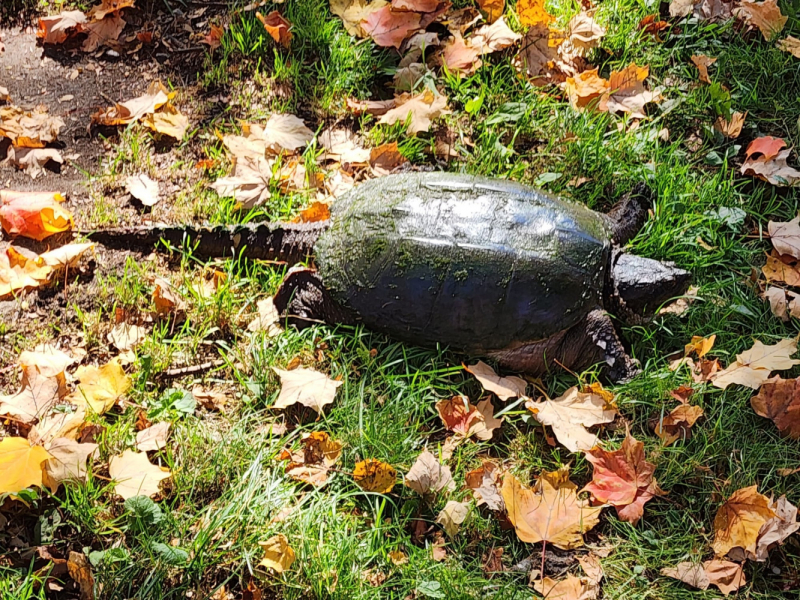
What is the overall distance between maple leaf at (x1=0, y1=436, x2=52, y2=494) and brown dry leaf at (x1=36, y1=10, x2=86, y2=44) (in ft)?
8.55

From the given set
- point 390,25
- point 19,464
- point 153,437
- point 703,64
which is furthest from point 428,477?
point 703,64

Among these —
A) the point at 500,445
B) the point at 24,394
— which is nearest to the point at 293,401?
the point at 500,445

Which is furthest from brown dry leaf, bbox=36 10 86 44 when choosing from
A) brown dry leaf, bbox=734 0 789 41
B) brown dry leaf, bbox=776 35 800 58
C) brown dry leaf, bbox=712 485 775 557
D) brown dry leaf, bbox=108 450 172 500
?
brown dry leaf, bbox=712 485 775 557

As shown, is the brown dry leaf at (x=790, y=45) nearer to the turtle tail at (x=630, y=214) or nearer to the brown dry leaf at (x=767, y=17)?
the brown dry leaf at (x=767, y=17)

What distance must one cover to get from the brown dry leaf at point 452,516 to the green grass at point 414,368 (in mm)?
44

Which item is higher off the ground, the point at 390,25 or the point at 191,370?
the point at 390,25

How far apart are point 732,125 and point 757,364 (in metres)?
1.43

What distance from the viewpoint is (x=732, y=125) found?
11.9 feet

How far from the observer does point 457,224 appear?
9.25 feet

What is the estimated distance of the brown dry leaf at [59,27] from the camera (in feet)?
13.2

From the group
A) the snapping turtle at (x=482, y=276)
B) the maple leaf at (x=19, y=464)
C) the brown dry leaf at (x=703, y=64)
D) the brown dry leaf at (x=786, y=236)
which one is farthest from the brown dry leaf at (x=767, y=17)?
the maple leaf at (x=19, y=464)

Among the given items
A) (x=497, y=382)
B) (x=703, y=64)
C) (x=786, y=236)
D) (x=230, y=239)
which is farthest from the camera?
(x=703, y=64)

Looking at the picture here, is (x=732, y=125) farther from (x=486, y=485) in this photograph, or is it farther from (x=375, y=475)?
(x=375, y=475)

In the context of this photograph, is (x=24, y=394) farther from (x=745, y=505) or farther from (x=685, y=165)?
(x=685, y=165)
